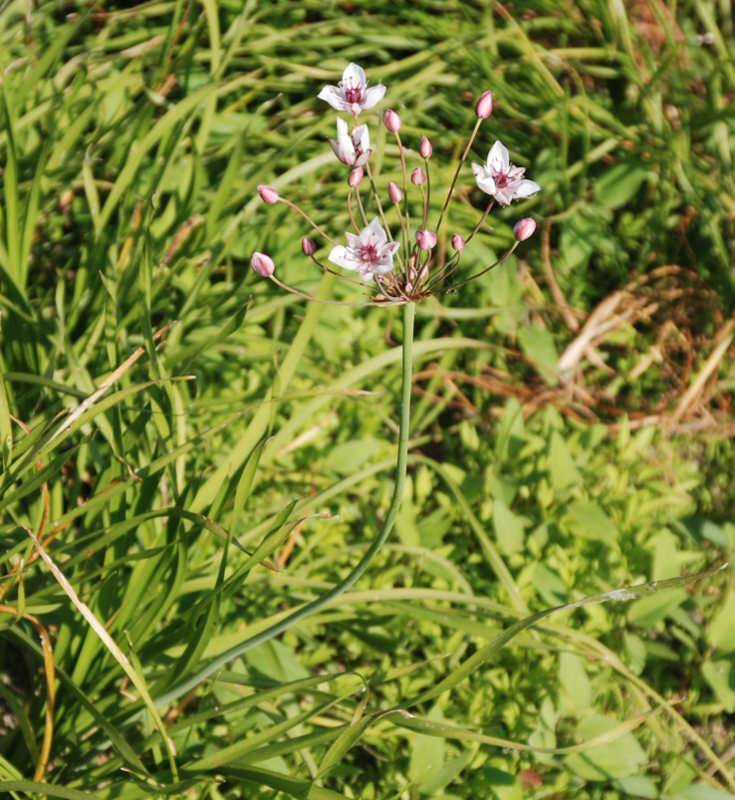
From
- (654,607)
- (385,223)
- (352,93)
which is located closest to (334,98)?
(352,93)

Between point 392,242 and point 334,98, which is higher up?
point 334,98

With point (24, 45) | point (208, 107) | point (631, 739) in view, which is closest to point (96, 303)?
point (208, 107)

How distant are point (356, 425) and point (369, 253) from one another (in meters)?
1.02

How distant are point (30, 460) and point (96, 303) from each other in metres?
0.57

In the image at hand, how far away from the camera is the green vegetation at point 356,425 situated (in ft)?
4.20

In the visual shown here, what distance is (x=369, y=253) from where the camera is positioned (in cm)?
91

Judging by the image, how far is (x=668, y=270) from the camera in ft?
7.39

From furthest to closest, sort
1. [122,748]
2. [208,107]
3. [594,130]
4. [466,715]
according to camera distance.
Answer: [594,130]
[208,107]
[466,715]
[122,748]

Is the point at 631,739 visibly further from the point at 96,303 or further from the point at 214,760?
the point at 96,303

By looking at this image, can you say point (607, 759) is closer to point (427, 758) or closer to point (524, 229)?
point (427, 758)

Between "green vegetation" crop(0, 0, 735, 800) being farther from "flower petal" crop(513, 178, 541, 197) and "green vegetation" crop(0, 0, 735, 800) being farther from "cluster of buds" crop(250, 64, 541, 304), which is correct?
"flower petal" crop(513, 178, 541, 197)

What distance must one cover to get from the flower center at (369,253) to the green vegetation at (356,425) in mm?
302

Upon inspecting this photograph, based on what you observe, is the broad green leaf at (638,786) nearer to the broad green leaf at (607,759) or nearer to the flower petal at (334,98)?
the broad green leaf at (607,759)

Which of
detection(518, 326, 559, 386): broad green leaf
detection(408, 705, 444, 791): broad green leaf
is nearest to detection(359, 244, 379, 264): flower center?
detection(408, 705, 444, 791): broad green leaf
